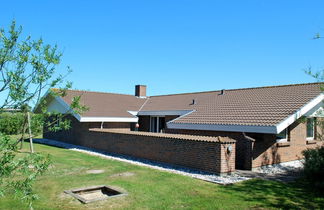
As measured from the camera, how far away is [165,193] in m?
8.59

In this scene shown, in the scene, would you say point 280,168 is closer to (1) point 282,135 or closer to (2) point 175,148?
(1) point 282,135

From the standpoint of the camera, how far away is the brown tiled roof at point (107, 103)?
21772mm

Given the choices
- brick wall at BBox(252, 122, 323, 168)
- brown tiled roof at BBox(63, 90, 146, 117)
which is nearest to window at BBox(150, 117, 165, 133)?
brown tiled roof at BBox(63, 90, 146, 117)

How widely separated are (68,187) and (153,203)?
3.23 metres

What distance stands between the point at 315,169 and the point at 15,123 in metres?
9.86

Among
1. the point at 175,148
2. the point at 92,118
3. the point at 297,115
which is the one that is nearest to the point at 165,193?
the point at 175,148

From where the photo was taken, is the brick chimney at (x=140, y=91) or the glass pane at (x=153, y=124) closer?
the glass pane at (x=153, y=124)

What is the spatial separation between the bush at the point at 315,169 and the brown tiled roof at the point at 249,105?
7.57 ft

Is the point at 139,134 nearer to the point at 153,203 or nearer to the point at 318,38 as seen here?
the point at 153,203

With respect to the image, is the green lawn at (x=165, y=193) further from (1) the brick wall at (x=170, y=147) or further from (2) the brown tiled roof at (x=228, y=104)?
(2) the brown tiled roof at (x=228, y=104)

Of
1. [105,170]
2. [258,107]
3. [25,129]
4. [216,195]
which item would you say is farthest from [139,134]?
[25,129]

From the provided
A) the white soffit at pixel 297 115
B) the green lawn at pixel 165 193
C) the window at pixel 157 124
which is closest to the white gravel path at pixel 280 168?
the white soffit at pixel 297 115

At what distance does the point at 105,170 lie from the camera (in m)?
12.0

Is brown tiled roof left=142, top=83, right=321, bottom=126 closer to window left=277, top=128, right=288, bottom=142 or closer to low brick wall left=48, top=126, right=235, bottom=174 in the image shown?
window left=277, top=128, right=288, bottom=142
